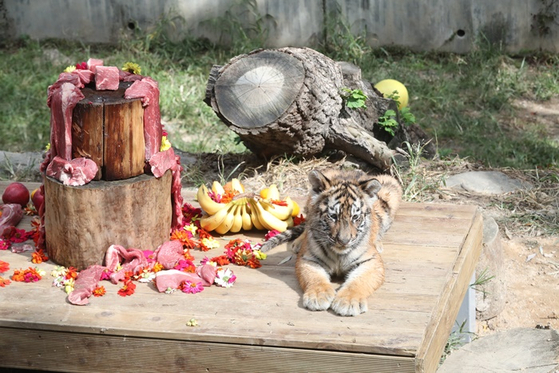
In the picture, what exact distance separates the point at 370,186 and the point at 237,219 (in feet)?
3.53

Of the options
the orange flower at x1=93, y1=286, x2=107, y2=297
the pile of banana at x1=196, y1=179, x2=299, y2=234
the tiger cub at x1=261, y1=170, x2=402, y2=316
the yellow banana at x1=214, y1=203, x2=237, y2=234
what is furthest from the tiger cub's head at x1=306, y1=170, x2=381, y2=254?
the orange flower at x1=93, y1=286, x2=107, y2=297

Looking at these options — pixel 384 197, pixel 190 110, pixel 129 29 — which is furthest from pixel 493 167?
pixel 129 29

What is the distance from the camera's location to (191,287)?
4.49m

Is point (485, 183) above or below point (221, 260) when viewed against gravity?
below

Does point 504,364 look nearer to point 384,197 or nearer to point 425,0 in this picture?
point 384,197

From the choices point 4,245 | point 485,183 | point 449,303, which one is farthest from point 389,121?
point 4,245

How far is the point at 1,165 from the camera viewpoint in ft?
26.0

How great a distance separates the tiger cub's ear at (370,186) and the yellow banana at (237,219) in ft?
3.27

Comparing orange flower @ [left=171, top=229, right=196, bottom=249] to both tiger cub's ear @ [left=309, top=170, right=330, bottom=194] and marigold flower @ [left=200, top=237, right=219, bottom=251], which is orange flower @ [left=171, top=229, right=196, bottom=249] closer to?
marigold flower @ [left=200, top=237, right=219, bottom=251]

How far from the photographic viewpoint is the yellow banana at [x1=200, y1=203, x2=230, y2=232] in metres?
5.29

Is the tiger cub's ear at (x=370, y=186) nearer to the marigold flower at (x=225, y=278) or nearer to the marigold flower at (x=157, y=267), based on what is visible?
the marigold flower at (x=225, y=278)

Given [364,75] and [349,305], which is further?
[364,75]

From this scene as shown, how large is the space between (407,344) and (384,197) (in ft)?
5.86

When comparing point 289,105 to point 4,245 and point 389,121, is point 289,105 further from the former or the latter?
point 4,245
